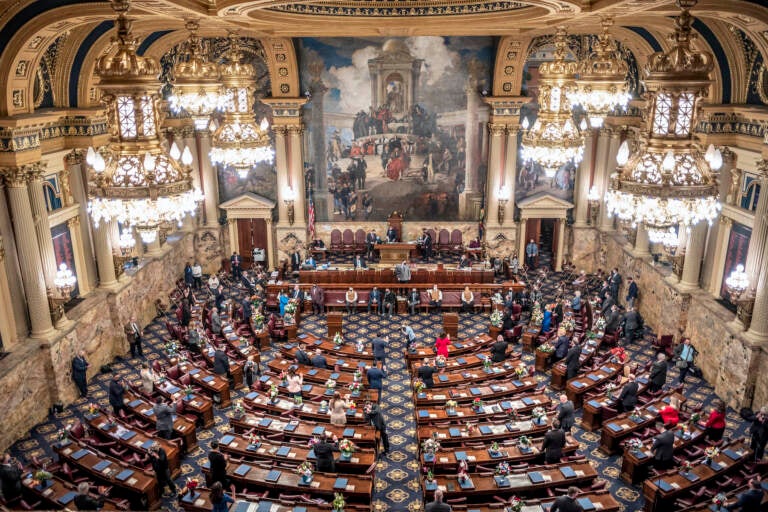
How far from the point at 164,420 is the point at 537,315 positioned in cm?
1221

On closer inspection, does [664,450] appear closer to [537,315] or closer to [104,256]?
[537,315]

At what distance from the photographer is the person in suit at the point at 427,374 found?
51.2 feet

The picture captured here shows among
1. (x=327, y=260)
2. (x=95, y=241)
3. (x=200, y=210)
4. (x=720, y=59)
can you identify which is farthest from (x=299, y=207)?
(x=720, y=59)

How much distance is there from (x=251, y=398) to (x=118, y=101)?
9.94m

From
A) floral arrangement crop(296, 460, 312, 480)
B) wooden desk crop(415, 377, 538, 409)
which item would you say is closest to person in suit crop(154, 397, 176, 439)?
floral arrangement crop(296, 460, 312, 480)

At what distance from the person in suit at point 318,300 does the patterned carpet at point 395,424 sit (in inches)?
33.0

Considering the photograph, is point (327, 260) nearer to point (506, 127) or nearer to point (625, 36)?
point (506, 127)

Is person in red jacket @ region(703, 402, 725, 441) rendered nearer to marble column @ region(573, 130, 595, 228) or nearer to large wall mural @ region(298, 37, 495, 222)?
marble column @ region(573, 130, 595, 228)

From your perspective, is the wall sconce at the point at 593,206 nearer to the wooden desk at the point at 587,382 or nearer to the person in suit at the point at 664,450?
the wooden desk at the point at 587,382

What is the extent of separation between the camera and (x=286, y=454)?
1255 cm

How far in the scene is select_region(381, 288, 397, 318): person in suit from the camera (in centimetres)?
2270

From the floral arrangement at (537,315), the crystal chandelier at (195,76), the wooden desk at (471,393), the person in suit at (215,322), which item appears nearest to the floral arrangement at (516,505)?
the wooden desk at (471,393)

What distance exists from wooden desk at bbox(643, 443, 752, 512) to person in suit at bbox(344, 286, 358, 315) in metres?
13.0

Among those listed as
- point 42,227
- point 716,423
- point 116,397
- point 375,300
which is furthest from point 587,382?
point 42,227
